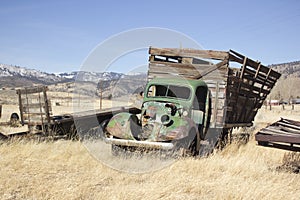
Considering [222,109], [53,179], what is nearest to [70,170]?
[53,179]

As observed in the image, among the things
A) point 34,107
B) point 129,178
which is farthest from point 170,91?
point 34,107

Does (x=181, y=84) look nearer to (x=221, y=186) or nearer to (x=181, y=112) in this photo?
(x=181, y=112)

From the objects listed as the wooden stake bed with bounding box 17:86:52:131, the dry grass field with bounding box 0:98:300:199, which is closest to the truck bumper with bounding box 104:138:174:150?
the dry grass field with bounding box 0:98:300:199

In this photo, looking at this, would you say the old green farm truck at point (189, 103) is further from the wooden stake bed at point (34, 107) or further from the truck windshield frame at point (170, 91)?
the wooden stake bed at point (34, 107)

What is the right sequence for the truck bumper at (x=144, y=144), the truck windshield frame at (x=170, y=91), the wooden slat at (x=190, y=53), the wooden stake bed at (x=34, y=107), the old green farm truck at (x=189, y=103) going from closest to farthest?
the truck bumper at (x=144, y=144)
the old green farm truck at (x=189, y=103)
the truck windshield frame at (x=170, y=91)
the wooden slat at (x=190, y=53)
the wooden stake bed at (x=34, y=107)

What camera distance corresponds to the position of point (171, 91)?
27.0 ft

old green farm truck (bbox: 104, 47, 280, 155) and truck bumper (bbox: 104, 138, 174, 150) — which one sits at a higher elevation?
old green farm truck (bbox: 104, 47, 280, 155)

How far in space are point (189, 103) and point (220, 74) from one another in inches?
49.0

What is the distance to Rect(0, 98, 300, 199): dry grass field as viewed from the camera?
15.3ft

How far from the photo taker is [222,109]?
827cm

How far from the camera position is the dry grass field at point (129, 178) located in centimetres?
467

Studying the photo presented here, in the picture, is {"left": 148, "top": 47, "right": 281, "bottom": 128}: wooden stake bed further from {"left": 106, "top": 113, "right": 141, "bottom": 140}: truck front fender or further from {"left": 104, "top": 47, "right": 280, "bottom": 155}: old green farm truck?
{"left": 106, "top": 113, "right": 141, "bottom": 140}: truck front fender

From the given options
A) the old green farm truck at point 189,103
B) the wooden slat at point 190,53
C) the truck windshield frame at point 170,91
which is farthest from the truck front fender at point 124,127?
the wooden slat at point 190,53

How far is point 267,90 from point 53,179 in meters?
8.49
